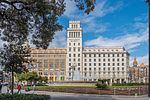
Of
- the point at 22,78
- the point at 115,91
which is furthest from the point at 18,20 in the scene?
the point at 22,78

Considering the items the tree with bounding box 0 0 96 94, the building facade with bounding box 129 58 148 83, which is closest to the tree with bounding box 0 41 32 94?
the tree with bounding box 0 0 96 94

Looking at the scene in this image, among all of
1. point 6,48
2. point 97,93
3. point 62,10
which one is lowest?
point 97,93

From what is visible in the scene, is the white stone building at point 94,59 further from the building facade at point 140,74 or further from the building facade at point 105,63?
the building facade at point 140,74

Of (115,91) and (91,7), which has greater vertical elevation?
(91,7)

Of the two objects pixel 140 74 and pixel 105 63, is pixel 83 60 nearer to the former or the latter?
pixel 105 63

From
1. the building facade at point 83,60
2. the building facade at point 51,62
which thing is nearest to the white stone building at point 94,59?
the building facade at point 83,60

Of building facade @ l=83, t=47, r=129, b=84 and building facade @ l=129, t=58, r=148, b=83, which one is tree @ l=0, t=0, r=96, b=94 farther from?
building facade @ l=83, t=47, r=129, b=84

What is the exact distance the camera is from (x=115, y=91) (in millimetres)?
36406

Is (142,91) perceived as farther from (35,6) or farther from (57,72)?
(57,72)

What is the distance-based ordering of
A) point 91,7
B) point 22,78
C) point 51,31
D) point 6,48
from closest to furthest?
point 91,7 → point 51,31 → point 6,48 → point 22,78

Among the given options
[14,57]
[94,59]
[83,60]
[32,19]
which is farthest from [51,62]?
[32,19]

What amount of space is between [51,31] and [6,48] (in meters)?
7.12

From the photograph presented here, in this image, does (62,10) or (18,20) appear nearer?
(62,10)

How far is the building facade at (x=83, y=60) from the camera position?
167125mm
